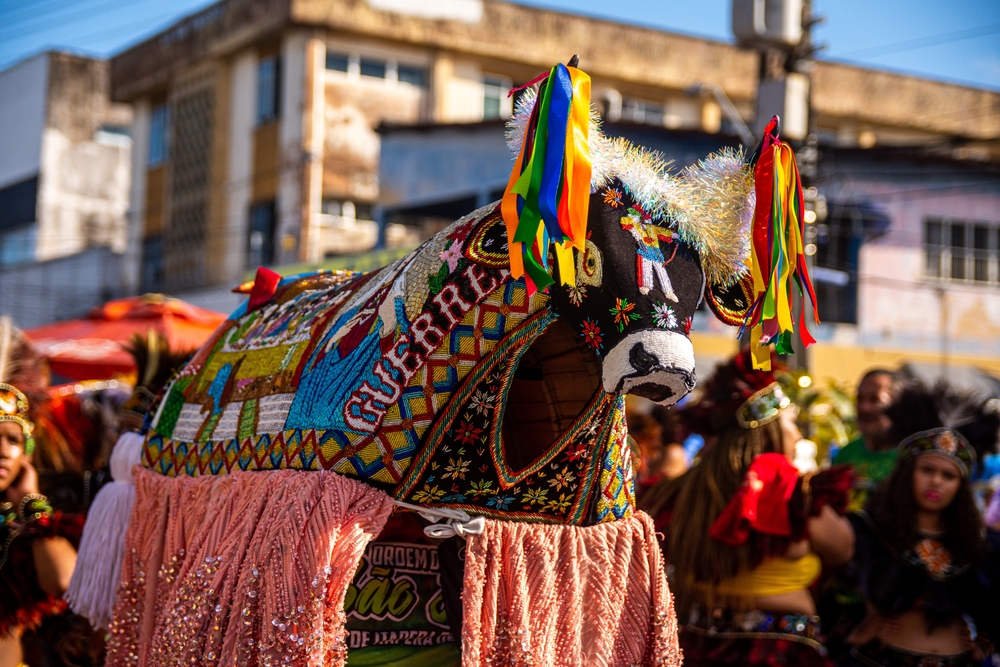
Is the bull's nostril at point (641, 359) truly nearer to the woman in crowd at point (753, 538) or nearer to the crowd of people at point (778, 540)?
the crowd of people at point (778, 540)

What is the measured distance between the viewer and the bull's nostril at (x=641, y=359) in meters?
2.45

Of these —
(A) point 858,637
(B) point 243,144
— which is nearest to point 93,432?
(A) point 858,637

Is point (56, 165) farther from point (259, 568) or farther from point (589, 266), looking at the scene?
point (589, 266)

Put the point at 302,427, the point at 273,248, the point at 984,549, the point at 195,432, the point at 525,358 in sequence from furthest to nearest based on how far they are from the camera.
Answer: the point at 273,248 < the point at 984,549 < the point at 195,432 < the point at 525,358 < the point at 302,427

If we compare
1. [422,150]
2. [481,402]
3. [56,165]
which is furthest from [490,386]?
[56,165]

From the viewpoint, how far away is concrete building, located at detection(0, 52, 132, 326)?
26203 mm

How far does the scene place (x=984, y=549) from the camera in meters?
4.80

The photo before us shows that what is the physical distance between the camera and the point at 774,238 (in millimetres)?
2742

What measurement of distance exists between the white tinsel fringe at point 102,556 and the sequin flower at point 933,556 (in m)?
3.23

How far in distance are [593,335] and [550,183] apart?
402 mm

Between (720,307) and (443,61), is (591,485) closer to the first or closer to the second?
(720,307)

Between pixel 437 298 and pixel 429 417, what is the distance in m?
0.29

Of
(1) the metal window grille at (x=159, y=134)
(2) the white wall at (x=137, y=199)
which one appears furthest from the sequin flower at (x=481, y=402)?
(2) the white wall at (x=137, y=199)

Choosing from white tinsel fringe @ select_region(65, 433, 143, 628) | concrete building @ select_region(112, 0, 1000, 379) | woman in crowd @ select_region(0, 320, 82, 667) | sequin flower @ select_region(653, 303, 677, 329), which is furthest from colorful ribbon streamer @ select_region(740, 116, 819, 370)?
concrete building @ select_region(112, 0, 1000, 379)
